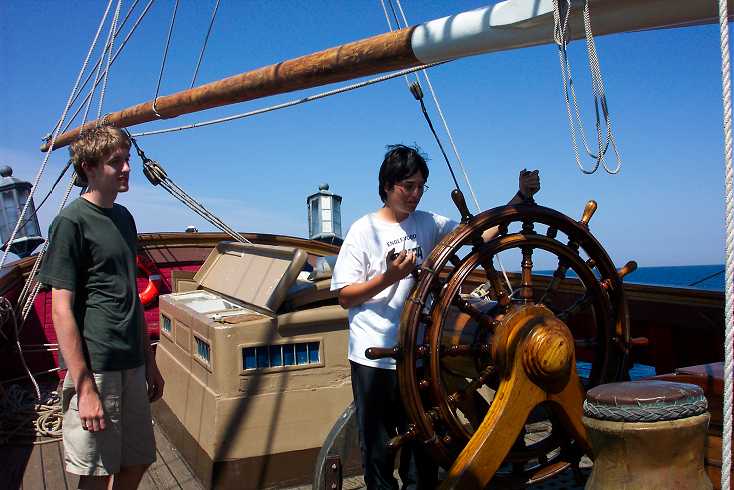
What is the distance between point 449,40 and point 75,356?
1.97m

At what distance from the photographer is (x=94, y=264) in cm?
204

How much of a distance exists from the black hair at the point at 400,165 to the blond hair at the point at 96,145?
2.65ft

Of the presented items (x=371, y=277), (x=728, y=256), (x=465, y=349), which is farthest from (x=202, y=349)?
(x=728, y=256)

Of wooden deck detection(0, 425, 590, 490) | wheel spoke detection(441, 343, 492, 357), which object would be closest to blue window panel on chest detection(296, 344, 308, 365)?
wooden deck detection(0, 425, 590, 490)

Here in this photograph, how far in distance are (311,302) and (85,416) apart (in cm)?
150

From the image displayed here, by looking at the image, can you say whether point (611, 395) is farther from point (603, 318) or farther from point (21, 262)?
point (21, 262)

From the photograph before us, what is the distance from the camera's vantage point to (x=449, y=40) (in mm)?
2982

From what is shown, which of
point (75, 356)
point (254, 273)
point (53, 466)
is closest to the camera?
point (75, 356)

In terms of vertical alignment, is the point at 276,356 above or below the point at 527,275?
below

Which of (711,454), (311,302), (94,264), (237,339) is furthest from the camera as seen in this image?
(311,302)

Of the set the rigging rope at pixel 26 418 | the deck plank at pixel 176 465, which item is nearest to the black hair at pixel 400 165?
the deck plank at pixel 176 465

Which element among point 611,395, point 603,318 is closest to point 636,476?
point 611,395

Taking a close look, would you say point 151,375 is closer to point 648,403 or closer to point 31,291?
point 648,403

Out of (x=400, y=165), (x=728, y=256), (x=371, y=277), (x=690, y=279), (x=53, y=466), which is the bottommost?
(x=690, y=279)
